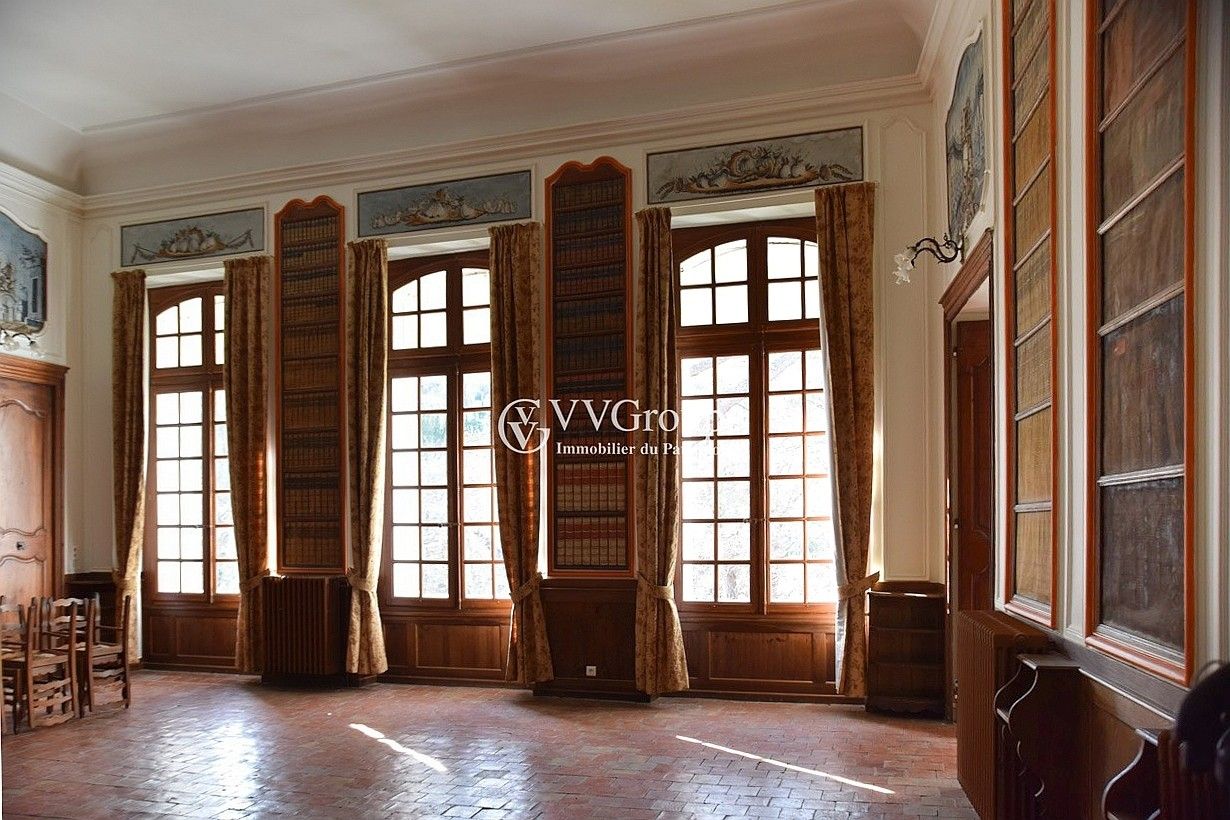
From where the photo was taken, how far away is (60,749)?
6.51m

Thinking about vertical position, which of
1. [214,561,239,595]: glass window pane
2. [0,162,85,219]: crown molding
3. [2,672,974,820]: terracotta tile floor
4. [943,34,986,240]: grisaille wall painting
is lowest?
[2,672,974,820]: terracotta tile floor

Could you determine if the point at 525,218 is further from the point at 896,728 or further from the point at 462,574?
the point at 896,728

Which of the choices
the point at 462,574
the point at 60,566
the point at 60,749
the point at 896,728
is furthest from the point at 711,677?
the point at 60,566

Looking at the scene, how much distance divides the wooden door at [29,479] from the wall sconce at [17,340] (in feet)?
0.38

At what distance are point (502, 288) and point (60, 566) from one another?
4991 millimetres

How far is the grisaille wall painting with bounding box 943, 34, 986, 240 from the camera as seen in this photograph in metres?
5.61

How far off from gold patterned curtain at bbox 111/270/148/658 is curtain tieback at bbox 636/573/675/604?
4855 millimetres

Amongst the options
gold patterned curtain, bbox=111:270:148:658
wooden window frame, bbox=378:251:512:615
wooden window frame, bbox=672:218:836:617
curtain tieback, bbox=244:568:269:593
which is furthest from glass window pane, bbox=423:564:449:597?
gold patterned curtain, bbox=111:270:148:658

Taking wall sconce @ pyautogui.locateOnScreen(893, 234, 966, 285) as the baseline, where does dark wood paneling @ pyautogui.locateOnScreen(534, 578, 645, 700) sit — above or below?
below

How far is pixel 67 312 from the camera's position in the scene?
382 inches

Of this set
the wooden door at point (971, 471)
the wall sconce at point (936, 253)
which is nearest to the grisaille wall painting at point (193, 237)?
the wall sconce at point (936, 253)

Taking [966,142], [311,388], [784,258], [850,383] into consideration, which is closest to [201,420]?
[311,388]

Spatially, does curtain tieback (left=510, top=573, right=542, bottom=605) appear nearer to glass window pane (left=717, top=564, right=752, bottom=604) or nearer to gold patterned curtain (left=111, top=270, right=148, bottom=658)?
glass window pane (left=717, top=564, right=752, bottom=604)

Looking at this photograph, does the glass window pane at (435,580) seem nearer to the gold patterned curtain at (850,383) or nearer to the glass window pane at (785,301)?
the gold patterned curtain at (850,383)
